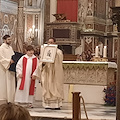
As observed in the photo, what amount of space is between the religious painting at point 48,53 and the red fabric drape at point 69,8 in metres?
12.1

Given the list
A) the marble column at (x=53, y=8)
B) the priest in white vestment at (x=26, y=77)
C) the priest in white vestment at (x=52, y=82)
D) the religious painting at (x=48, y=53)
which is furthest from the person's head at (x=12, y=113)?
the marble column at (x=53, y=8)

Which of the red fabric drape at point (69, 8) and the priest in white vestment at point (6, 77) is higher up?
the red fabric drape at point (69, 8)

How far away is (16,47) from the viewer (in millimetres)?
15594

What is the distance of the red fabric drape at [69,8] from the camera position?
810 inches

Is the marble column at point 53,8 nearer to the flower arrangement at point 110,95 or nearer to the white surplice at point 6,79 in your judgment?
the flower arrangement at point 110,95

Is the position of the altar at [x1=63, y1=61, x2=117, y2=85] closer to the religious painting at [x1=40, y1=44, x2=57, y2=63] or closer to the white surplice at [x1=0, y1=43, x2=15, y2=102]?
the white surplice at [x1=0, y1=43, x2=15, y2=102]

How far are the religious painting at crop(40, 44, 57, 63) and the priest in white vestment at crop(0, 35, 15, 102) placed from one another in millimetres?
943

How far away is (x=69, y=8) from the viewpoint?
20750 millimetres

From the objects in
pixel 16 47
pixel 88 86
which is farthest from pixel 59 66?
pixel 16 47

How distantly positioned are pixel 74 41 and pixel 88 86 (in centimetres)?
932

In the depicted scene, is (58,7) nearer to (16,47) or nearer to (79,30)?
(79,30)

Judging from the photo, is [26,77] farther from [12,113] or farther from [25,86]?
[12,113]

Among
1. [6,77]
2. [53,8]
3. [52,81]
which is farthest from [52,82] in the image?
[53,8]

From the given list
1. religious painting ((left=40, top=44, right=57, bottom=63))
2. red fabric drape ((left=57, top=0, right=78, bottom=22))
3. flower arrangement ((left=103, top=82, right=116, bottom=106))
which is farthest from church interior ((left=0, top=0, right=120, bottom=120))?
religious painting ((left=40, top=44, right=57, bottom=63))
